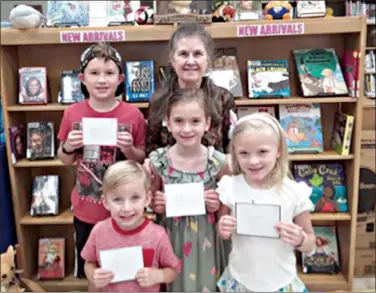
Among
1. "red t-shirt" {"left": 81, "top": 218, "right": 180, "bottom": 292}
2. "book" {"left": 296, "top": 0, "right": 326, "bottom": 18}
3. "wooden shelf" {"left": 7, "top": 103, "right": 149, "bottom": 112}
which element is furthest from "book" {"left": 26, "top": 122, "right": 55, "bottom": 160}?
"book" {"left": 296, "top": 0, "right": 326, "bottom": 18}

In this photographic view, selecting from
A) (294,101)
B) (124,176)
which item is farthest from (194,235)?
(294,101)

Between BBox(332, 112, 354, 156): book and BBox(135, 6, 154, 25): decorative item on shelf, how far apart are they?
137cm

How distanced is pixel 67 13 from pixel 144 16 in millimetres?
512

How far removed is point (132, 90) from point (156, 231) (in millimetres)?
1349

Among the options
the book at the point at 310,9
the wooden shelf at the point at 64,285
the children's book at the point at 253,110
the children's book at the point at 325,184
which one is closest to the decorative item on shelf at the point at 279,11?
the book at the point at 310,9

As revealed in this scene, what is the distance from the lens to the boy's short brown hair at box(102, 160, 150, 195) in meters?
1.77

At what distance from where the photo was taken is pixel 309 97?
2.96 m

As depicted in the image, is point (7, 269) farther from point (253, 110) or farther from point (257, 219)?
point (253, 110)

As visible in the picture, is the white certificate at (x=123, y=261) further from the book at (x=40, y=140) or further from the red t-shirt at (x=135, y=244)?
the book at (x=40, y=140)

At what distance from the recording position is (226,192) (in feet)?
5.98

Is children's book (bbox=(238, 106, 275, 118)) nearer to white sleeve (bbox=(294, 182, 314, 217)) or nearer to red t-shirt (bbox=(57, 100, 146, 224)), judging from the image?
red t-shirt (bbox=(57, 100, 146, 224))

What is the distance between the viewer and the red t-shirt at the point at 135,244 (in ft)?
5.89

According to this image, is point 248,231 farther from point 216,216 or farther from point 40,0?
point 40,0

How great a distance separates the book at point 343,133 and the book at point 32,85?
→ 192 centimetres
